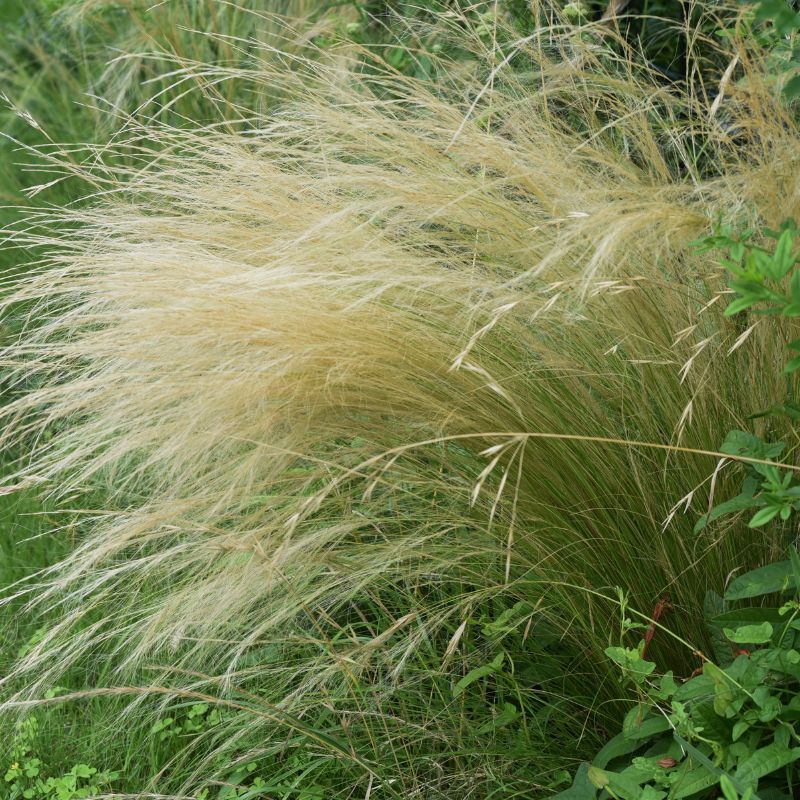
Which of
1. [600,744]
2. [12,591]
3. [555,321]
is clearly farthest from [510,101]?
[12,591]

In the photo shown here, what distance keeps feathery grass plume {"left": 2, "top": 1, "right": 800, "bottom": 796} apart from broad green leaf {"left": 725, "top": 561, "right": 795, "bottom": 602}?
0.64 feet

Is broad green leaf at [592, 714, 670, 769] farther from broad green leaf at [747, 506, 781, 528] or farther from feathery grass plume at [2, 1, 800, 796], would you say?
broad green leaf at [747, 506, 781, 528]

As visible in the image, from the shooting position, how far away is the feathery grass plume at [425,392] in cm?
160

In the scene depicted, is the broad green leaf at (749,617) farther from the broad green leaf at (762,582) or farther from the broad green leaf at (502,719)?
the broad green leaf at (502,719)

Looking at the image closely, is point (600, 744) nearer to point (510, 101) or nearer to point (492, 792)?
point (492, 792)

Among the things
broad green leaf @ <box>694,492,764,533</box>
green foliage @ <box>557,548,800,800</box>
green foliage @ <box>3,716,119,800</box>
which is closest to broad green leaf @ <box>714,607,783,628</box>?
green foliage @ <box>557,548,800,800</box>

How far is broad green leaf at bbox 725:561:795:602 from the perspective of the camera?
57.4 inches

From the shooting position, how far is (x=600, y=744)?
5.96 feet

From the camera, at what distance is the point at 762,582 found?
147 cm

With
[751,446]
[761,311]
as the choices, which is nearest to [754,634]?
[751,446]

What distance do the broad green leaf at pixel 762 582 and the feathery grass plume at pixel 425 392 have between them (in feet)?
0.64

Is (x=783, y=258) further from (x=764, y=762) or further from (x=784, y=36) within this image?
(x=784, y=36)

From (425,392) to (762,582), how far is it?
1.90 feet

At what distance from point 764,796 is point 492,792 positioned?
0.42m
